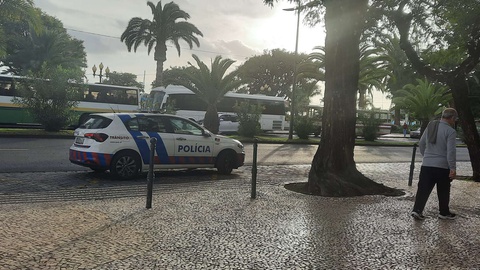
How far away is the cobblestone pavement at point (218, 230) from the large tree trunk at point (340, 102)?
0.62 metres

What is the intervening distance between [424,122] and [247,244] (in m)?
34.0

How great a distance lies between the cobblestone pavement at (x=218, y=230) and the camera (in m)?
3.83

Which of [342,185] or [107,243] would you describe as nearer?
[107,243]

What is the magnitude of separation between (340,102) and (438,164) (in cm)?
238

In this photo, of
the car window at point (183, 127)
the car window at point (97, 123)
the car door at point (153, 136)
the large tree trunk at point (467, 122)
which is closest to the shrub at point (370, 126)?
the large tree trunk at point (467, 122)

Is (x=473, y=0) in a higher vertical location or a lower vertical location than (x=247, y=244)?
higher

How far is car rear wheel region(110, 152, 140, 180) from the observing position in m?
8.56

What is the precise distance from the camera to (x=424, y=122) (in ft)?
113

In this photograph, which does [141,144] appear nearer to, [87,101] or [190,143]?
[190,143]

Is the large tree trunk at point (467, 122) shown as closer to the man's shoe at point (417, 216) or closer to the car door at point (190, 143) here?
the man's shoe at point (417, 216)

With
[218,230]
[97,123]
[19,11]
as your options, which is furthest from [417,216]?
[19,11]

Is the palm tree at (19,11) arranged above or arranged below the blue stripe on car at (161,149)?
above

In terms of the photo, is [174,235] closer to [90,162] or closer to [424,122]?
[90,162]

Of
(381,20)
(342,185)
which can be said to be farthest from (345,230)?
(381,20)
